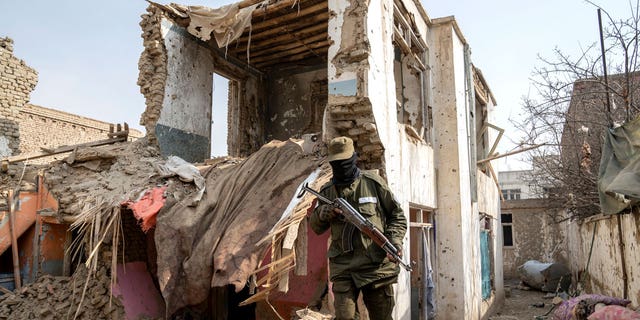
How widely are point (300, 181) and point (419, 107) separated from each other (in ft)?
12.7

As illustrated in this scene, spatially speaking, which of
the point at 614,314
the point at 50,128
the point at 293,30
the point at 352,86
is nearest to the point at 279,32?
the point at 293,30

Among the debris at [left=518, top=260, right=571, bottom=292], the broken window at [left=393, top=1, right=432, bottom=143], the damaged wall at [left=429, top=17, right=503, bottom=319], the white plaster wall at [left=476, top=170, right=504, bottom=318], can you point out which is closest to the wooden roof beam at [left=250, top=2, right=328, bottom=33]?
the broken window at [left=393, top=1, right=432, bottom=143]

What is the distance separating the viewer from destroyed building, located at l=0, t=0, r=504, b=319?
462 cm

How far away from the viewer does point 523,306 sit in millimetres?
11562

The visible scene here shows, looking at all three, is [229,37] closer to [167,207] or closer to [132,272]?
[167,207]

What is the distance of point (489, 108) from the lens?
13.0 meters

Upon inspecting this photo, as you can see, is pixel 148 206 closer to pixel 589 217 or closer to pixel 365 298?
pixel 365 298

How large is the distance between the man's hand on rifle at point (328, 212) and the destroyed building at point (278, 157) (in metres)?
0.72

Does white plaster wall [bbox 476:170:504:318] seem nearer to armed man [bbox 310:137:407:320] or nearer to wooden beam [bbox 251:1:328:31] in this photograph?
wooden beam [bbox 251:1:328:31]

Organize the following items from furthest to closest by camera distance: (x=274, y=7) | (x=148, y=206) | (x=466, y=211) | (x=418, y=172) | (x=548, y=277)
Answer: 1. (x=548, y=277)
2. (x=466, y=211)
3. (x=274, y=7)
4. (x=418, y=172)
5. (x=148, y=206)

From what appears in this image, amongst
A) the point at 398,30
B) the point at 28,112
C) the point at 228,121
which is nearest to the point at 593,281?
the point at 398,30

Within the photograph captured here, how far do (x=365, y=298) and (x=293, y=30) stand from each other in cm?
571

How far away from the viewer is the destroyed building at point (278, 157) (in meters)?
4.62

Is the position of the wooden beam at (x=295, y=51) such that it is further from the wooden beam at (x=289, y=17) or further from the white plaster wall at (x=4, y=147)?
the white plaster wall at (x=4, y=147)
